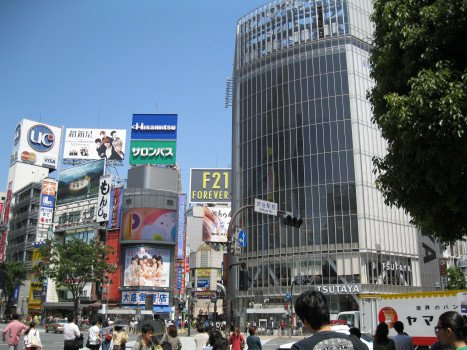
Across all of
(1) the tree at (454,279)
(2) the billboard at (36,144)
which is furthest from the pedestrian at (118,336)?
(2) the billboard at (36,144)

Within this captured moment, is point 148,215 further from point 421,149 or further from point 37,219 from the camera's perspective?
point 421,149

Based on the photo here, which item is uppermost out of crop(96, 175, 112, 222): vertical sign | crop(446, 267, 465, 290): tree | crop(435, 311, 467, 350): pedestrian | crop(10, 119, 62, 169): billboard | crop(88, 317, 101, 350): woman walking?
crop(10, 119, 62, 169): billboard

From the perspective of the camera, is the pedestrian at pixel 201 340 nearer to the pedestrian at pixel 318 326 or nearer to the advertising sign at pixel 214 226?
the pedestrian at pixel 318 326

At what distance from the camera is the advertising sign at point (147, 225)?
7094cm

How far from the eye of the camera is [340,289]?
174ft

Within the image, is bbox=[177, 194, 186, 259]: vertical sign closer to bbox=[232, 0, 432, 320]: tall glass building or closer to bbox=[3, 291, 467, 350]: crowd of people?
bbox=[232, 0, 432, 320]: tall glass building

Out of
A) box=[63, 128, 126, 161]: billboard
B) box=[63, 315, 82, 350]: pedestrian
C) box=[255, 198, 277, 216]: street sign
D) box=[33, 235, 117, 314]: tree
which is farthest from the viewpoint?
box=[63, 128, 126, 161]: billboard

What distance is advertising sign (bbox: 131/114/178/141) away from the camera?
76.9m

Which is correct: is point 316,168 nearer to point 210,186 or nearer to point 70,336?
point 210,186

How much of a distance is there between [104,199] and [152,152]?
11020 millimetres

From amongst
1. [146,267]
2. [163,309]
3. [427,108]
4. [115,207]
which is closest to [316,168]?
[146,267]

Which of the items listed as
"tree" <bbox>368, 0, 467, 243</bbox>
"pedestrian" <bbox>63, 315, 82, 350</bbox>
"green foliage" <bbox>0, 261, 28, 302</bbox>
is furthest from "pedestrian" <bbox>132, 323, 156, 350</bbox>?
"green foliage" <bbox>0, 261, 28, 302</bbox>

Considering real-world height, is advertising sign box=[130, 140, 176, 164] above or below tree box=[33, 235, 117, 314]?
above

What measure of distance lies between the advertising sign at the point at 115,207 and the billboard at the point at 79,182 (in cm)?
364
